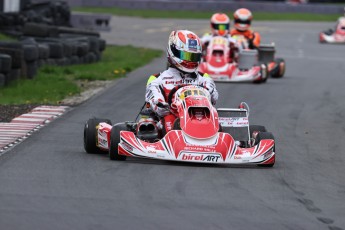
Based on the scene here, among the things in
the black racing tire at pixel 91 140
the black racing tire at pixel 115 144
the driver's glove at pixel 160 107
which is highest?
the driver's glove at pixel 160 107

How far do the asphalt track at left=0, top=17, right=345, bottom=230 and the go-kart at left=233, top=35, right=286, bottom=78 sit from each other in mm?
6373

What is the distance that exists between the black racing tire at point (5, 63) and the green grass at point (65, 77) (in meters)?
0.30

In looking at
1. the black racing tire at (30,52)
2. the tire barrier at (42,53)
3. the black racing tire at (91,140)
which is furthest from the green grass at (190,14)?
the black racing tire at (91,140)

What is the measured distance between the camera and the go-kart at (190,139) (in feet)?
32.5

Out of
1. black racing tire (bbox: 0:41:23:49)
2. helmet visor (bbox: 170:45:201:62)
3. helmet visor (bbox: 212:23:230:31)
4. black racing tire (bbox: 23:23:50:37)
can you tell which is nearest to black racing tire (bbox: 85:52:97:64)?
black racing tire (bbox: 23:23:50:37)

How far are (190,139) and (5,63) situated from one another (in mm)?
7186

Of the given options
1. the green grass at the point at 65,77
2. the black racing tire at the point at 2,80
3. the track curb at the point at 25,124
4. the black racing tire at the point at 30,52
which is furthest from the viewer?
the black racing tire at the point at 30,52

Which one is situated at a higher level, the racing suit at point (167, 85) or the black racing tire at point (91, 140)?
the racing suit at point (167, 85)

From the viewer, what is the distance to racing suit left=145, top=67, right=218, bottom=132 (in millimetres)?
10680

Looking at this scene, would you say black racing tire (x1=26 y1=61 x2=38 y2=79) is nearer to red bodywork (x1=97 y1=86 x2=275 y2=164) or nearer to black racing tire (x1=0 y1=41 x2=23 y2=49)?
black racing tire (x1=0 y1=41 x2=23 y2=49)

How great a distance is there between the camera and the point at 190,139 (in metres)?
9.99

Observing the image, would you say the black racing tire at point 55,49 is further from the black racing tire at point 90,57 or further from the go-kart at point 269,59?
the go-kart at point 269,59

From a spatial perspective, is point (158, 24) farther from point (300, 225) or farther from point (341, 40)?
point (300, 225)

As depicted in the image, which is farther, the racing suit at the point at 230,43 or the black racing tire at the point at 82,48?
the black racing tire at the point at 82,48
